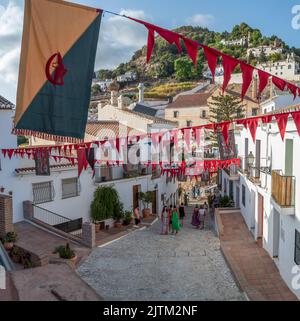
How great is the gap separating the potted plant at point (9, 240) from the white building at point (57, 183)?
2.77 meters

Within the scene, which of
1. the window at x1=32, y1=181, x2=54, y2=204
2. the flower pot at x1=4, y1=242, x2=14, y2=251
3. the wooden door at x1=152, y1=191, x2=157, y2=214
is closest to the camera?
the flower pot at x1=4, y1=242, x2=14, y2=251

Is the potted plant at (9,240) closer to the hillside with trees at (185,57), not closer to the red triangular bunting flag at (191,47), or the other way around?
the red triangular bunting flag at (191,47)

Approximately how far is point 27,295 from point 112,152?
51.9 ft

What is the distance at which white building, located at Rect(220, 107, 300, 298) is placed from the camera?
10328mm

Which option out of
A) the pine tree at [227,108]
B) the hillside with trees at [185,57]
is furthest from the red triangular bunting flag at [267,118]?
the hillside with trees at [185,57]

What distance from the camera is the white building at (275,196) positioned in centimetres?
1033

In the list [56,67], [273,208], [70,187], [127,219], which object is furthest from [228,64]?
[127,219]

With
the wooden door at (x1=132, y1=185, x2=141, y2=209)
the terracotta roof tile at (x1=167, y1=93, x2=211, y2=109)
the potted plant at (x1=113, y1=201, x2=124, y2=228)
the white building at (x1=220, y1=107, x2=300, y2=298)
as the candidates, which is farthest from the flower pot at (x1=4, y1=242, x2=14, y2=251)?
the terracotta roof tile at (x1=167, y1=93, x2=211, y2=109)

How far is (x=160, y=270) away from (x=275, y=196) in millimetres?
4403

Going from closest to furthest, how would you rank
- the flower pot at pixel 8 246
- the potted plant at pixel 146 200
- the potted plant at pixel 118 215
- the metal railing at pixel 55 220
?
the flower pot at pixel 8 246, the metal railing at pixel 55 220, the potted plant at pixel 118 215, the potted plant at pixel 146 200

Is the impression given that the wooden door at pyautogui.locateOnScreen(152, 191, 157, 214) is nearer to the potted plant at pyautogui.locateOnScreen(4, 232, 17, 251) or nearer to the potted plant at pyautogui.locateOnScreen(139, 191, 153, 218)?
the potted plant at pyautogui.locateOnScreen(139, 191, 153, 218)

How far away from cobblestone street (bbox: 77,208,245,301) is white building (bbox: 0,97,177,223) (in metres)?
3.98

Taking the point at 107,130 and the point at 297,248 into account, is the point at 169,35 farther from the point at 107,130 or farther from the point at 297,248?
the point at 107,130

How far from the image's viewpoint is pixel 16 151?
14.9 meters
